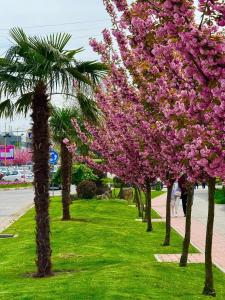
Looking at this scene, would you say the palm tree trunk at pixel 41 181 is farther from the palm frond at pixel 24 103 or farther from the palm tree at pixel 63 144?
the palm tree at pixel 63 144

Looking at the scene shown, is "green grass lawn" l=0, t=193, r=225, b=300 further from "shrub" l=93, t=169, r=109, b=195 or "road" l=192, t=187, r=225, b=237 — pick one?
"shrub" l=93, t=169, r=109, b=195

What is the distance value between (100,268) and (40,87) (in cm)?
379

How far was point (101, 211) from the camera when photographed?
89.7 feet

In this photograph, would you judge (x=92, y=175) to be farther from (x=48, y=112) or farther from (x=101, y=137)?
(x=48, y=112)

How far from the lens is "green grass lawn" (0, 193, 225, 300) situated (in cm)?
983

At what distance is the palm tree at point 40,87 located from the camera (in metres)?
12.4

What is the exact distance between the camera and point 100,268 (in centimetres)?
1216

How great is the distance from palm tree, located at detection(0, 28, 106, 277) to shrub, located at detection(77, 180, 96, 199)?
2249 centimetres

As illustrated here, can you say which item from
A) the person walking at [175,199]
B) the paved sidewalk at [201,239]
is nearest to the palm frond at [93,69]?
the paved sidewalk at [201,239]

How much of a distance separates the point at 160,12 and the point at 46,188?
7.13m

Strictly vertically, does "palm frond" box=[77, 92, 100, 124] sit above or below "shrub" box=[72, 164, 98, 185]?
above

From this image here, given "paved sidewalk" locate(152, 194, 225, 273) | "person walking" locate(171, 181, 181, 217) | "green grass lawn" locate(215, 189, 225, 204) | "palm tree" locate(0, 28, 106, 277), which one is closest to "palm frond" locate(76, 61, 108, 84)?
"palm tree" locate(0, 28, 106, 277)

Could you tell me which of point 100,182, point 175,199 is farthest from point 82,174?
point 175,199

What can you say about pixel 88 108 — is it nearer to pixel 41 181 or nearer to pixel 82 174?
pixel 41 181
